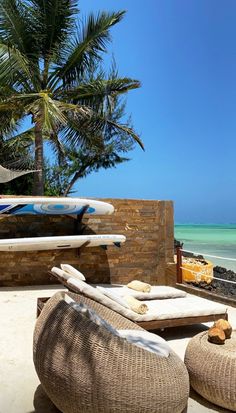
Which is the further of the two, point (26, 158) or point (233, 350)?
point (26, 158)

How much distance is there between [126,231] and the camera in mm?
7867

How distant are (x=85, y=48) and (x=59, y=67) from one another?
0.88 metres

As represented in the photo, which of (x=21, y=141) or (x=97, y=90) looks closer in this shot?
(x=97, y=90)

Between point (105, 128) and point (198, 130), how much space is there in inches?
1167

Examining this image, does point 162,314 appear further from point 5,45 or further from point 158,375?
point 5,45

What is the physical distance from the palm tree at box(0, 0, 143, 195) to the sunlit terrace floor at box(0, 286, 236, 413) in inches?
211

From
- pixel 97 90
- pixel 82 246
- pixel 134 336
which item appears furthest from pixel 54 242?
pixel 97 90

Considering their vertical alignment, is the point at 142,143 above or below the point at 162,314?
above

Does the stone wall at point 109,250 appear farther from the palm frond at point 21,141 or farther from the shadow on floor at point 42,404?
the palm frond at point 21,141

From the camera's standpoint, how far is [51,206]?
683 centimetres

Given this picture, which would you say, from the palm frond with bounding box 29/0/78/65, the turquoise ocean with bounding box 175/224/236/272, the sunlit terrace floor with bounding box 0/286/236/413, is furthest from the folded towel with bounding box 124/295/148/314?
the palm frond with bounding box 29/0/78/65

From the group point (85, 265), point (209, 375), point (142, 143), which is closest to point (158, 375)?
point (209, 375)

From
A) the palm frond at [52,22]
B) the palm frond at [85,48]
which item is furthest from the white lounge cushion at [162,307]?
the palm frond at [52,22]

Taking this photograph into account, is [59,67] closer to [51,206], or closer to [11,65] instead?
[11,65]
